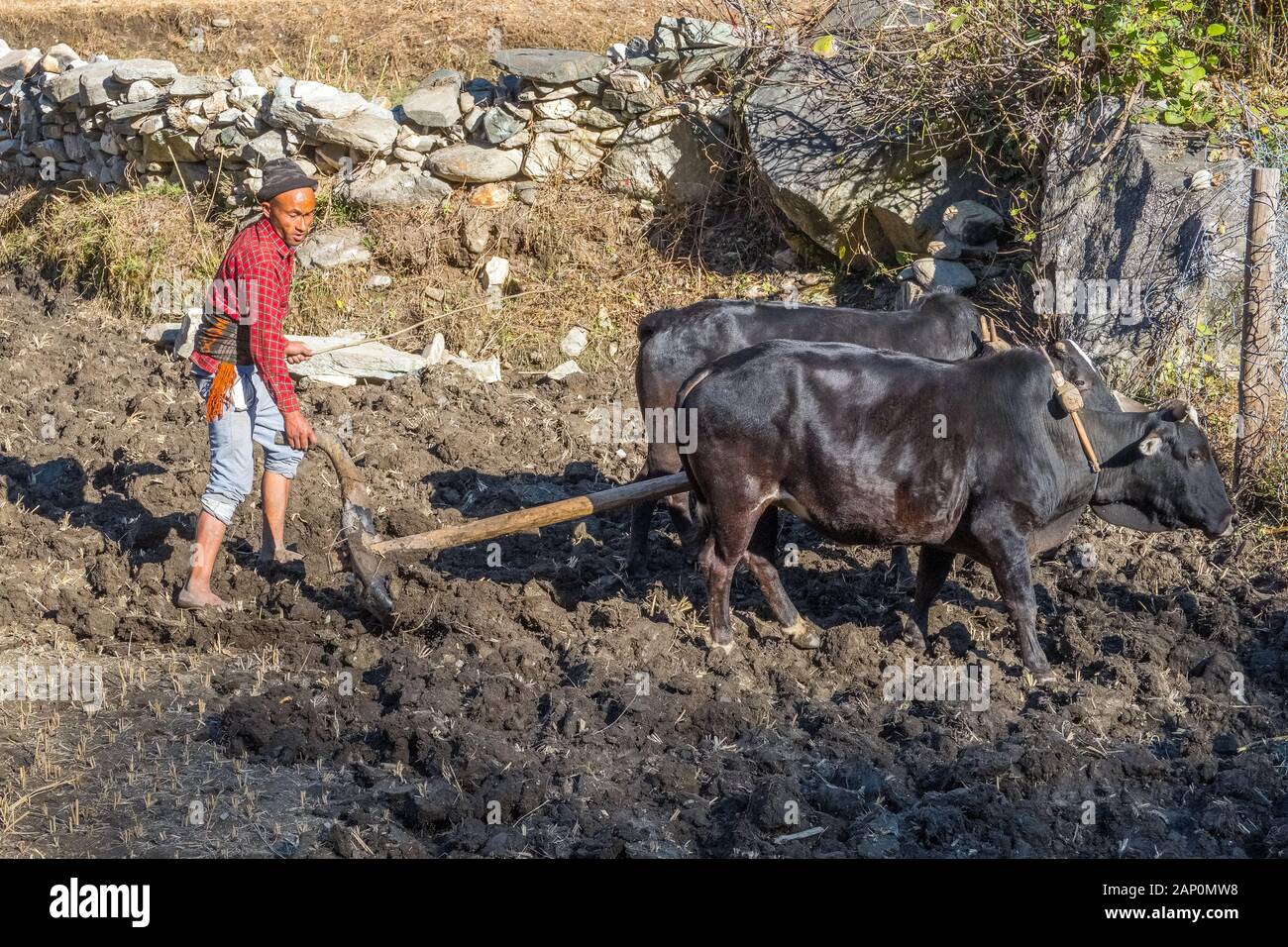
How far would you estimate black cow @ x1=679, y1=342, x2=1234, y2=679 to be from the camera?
6.54 meters

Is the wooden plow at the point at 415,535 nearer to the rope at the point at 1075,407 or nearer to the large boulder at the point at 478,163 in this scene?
the rope at the point at 1075,407

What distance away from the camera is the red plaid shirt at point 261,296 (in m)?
6.80

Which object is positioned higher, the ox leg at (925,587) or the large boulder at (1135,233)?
the large boulder at (1135,233)

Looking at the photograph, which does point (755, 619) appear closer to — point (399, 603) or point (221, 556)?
point (399, 603)

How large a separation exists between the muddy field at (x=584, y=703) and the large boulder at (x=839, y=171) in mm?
3876

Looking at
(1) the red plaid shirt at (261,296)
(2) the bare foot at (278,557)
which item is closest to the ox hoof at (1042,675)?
(1) the red plaid shirt at (261,296)

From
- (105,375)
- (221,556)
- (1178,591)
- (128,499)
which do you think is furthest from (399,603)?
(105,375)

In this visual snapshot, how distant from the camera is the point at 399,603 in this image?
707 cm

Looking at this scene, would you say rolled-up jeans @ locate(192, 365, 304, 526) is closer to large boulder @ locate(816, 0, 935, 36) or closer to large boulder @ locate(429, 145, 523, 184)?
large boulder @ locate(429, 145, 523, 184)

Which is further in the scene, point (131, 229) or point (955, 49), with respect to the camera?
point (131, 229)

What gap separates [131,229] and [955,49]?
25.8 feet
